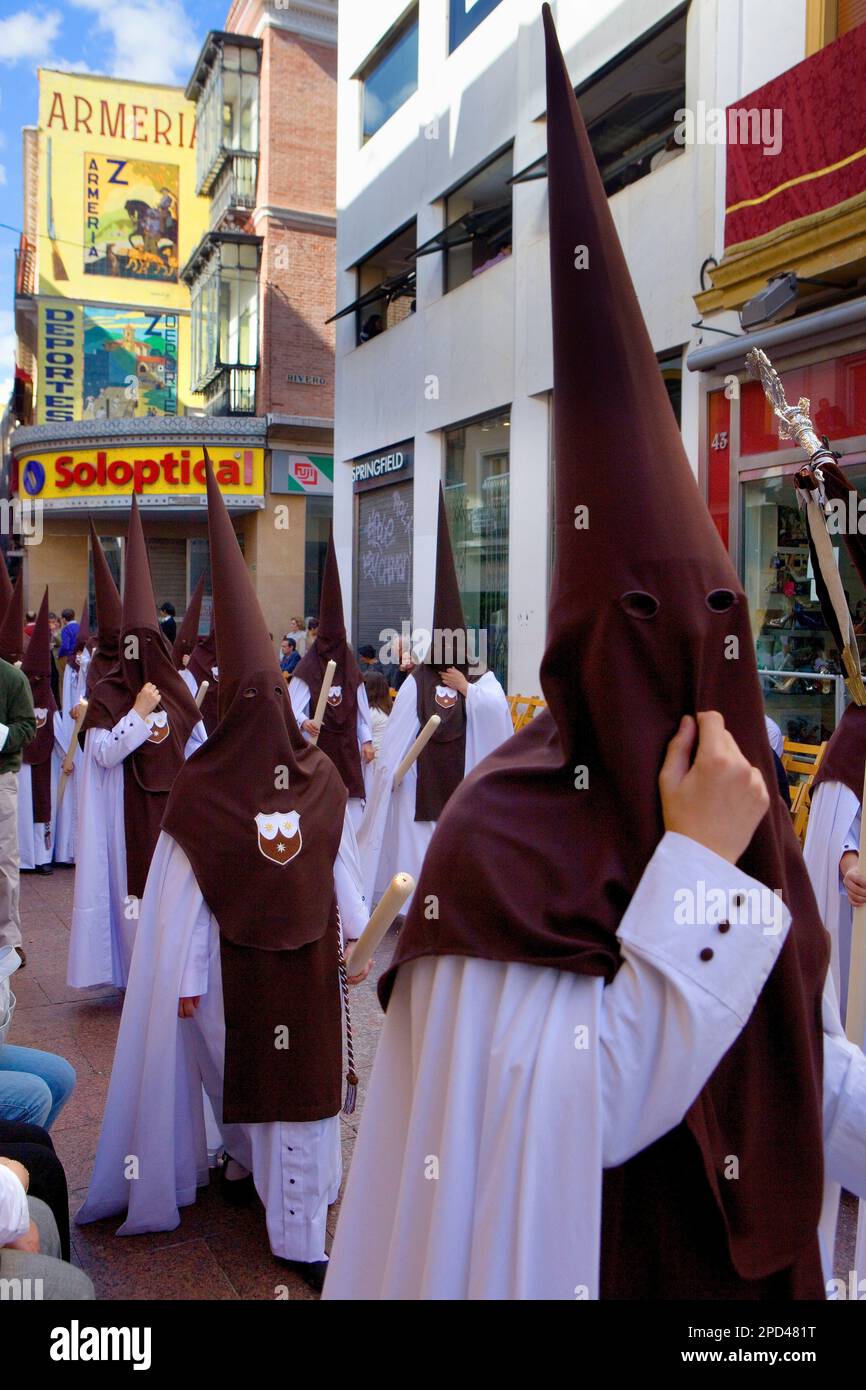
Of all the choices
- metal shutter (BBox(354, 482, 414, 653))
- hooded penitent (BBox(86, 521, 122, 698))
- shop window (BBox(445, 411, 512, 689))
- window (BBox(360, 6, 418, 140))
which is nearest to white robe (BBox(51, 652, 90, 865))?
hooded penitent (BBox(86, 521, 122, 698))

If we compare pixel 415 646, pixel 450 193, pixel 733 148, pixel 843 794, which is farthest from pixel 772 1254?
pixel 450 193

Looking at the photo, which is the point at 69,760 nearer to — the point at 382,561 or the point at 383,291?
the point at 382,561

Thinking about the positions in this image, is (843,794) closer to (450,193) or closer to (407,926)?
(407,926)

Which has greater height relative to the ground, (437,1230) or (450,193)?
(450,193)

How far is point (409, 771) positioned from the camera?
860cm

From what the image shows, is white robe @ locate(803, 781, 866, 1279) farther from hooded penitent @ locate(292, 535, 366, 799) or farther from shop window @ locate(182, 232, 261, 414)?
shop window @ locate(182, 232, 261, 414)

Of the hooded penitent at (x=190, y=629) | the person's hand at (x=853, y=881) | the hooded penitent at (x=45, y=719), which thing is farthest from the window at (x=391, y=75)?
the person's hand at (x=853, y=881)

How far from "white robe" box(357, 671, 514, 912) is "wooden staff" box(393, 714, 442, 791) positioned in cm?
8

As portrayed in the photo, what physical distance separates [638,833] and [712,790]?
0.15m

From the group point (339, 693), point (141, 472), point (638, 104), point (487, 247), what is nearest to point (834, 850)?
point (339, 693)

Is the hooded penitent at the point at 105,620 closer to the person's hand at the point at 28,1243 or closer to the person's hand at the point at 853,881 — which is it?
the person's hand at the point at 853,881
